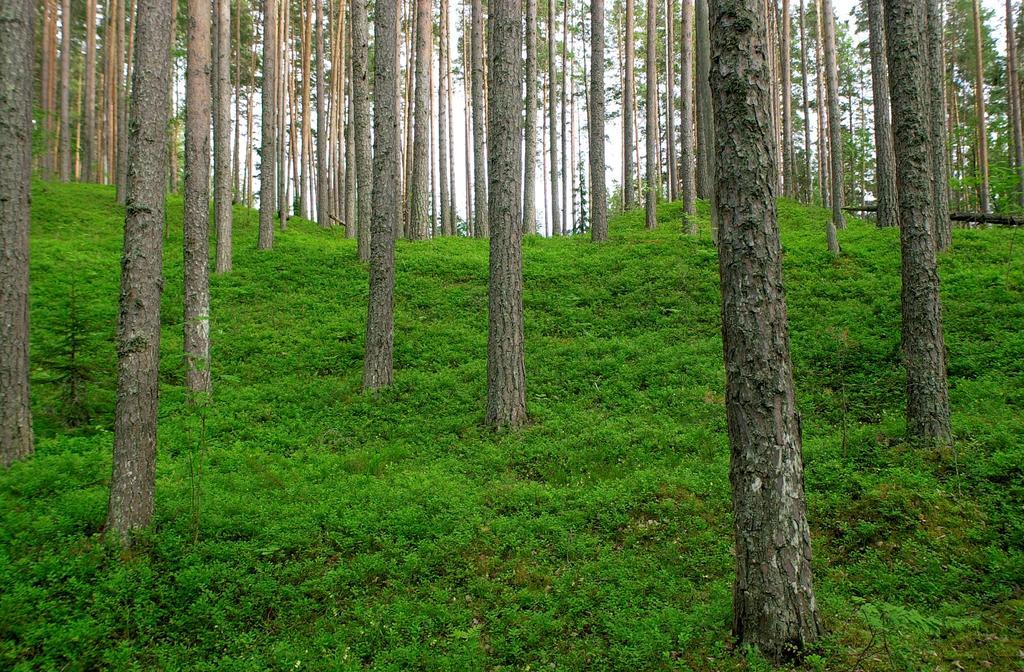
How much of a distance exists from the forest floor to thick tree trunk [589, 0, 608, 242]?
594 centimetres

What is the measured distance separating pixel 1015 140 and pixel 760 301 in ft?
89.9

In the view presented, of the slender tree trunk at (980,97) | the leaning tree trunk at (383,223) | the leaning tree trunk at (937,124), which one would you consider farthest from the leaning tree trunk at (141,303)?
the slender tree trunk at (980,97)

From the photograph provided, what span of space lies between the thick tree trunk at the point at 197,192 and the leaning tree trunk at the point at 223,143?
17.1ft

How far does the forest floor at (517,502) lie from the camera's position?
4.18 m

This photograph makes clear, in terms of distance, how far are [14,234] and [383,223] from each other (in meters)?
4.84

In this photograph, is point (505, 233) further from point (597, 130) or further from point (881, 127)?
point (881, 127)

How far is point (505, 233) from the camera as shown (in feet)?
27.5

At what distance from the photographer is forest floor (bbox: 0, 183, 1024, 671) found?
4.18 metres

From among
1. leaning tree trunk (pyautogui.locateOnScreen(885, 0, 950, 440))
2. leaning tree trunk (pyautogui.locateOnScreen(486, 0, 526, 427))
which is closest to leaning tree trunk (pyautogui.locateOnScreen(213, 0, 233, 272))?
leaning tree trunk (pyautogui.locateOnScreen(486, 0, 526, 427))


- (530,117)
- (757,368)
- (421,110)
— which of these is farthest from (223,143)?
(757,368)

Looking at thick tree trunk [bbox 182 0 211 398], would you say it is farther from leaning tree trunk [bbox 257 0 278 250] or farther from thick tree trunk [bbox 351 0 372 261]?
leaning tree trunk [bbox 257 0 278 250]

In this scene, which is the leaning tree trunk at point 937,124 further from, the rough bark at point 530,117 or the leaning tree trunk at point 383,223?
the leaning tree trunk at point 383,223

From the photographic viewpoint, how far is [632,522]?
5.73 m

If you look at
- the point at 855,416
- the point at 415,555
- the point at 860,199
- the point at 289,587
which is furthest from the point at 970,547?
the point at 860,199
